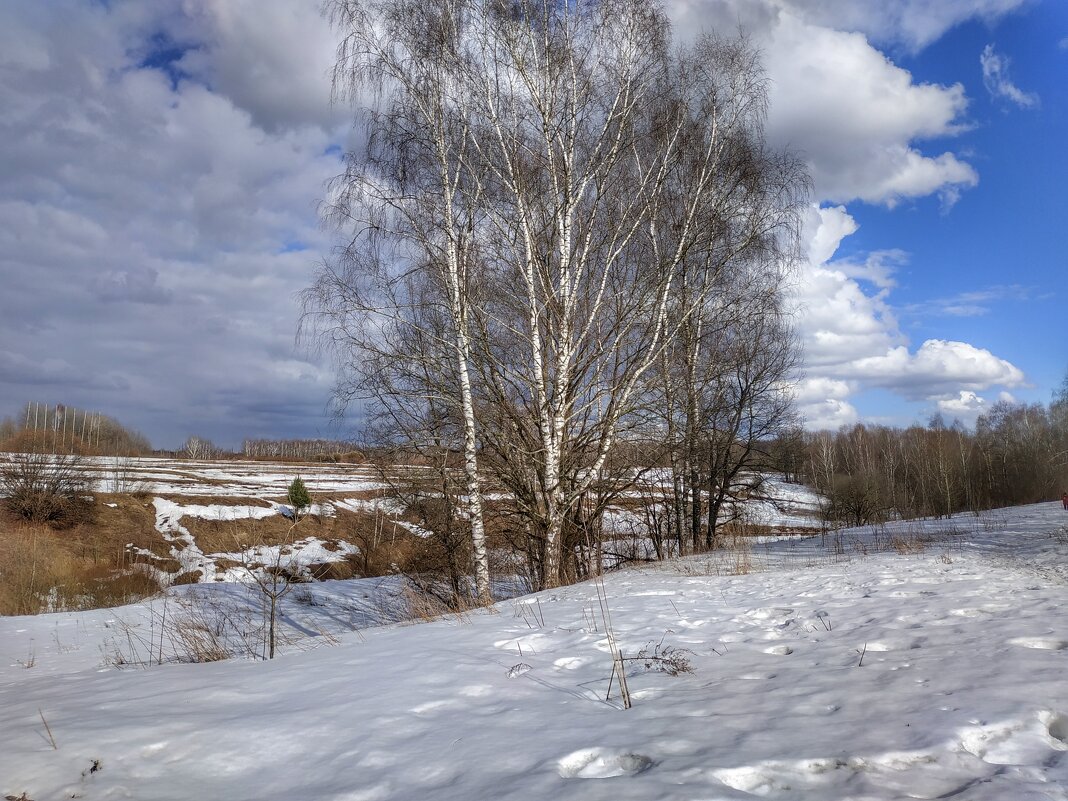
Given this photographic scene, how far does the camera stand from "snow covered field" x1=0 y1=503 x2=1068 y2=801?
2.38 m

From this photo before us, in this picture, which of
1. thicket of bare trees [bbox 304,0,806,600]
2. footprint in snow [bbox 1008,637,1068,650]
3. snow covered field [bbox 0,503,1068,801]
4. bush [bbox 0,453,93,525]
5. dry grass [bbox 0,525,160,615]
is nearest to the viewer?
snow covered field [bbox 0,503,1068,801]

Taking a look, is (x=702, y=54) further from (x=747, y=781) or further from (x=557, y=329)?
(x=747, y=781)

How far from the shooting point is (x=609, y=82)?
31.1ft

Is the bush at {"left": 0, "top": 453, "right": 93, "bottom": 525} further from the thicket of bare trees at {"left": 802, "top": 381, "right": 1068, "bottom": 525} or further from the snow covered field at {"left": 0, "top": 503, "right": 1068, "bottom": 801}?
the thicket of bare trees at {"left": 802, "top": 381, "right": 1068, "bottom": 525}

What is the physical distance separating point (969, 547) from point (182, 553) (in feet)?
69.3

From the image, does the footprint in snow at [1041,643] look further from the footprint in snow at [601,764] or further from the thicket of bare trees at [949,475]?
the thicket of bare trees at [949,475]

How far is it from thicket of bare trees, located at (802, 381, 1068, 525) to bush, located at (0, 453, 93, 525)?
25286 millimetres

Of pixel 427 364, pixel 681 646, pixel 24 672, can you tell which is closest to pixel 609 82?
pixel 427 364

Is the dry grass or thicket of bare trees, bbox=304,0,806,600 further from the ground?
thicket of bare trees, bbox=304,0,806,600

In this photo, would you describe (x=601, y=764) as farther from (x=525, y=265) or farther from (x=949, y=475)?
(x=949, y=475)

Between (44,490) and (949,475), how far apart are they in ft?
137

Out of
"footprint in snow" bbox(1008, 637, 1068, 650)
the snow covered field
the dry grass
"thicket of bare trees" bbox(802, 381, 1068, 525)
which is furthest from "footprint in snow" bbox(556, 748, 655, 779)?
"thicket of bare trees" bbox(802, 381, 1068, 525)

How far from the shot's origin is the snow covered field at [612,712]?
2.38 meters

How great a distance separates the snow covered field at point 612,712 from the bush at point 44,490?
66.4ft
